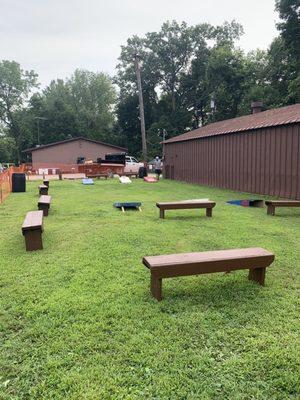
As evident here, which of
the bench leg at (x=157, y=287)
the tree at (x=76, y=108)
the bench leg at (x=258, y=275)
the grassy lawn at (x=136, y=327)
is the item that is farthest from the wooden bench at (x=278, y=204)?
the tree at (x=76, y=108)

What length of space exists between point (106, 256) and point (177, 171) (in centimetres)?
2021

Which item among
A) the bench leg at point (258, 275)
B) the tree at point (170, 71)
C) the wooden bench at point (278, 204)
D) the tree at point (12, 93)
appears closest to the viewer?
the bench leg at point (258, 275)

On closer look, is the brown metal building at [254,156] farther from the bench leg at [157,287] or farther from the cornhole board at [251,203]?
the bench leg at [157,287]

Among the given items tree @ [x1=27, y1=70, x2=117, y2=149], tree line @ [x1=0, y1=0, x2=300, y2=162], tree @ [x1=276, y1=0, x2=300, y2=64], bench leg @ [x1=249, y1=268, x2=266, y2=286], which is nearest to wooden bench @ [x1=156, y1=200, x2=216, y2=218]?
bench leg @ [x1=249, y1=268, x2=266, y2=286]

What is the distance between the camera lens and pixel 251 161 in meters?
15.7

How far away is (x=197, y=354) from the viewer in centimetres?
291

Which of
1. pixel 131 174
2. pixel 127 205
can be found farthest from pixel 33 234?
pixel 131 174

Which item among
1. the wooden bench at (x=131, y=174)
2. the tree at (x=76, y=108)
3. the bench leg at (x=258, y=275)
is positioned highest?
the tree at (x=76, y=108)

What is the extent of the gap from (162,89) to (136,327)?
174 ft

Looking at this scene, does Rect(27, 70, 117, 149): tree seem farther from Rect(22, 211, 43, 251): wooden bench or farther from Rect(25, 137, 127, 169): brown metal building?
Rect(22, 211, 43, 251): wooden bench

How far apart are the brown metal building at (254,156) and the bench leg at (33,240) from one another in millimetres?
10083

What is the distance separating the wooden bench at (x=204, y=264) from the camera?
3.86 metres

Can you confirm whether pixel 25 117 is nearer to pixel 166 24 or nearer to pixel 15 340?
pixel 166 24

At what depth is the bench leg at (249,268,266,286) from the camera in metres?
4.35
